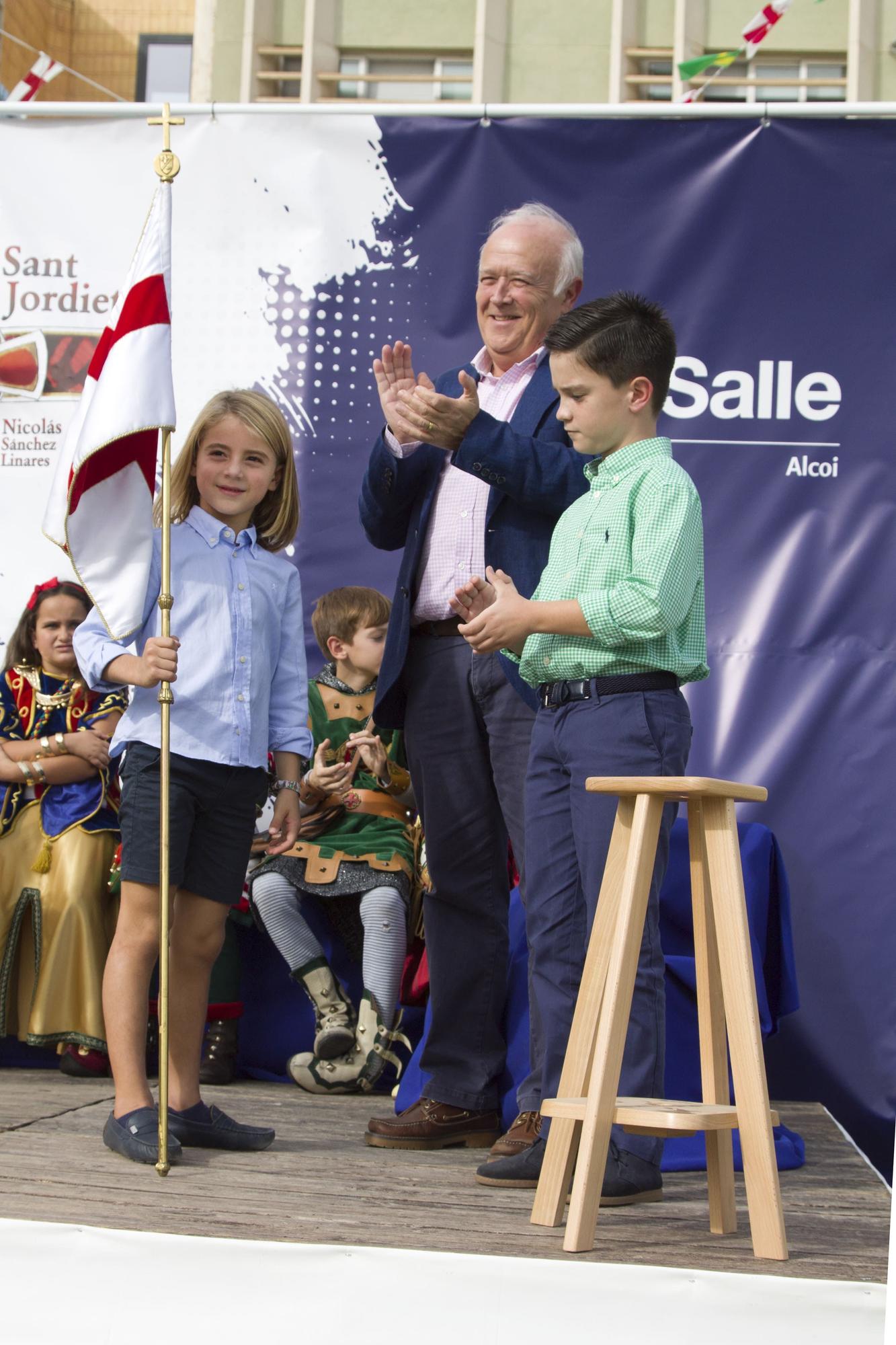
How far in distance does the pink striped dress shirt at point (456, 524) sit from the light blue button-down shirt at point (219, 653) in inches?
11.8

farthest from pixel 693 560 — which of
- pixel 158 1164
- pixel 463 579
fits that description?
pixel 158 1164

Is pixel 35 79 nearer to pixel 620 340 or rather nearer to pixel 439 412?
pixel 439 412

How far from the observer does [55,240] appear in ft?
13.6

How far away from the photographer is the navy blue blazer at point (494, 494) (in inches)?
104

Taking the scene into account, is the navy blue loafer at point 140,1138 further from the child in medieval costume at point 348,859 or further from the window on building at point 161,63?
the window on building at point 161,63

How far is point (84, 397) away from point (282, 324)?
1445 millimetres

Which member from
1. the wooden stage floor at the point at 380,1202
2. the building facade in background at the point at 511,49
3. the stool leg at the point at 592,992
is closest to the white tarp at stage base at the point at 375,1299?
the wooden stage floor at the point at 380,1202

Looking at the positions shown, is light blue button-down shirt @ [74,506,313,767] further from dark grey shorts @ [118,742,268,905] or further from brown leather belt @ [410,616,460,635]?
brown leather belt @ [410,616,460,635]

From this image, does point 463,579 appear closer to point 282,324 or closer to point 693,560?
point 693,560

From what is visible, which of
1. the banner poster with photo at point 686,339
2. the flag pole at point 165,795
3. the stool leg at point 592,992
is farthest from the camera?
the banner poster with photo at point 686,339

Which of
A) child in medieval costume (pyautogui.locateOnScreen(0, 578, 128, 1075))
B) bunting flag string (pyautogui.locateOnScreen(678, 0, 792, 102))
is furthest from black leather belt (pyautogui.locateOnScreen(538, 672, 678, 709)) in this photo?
bunting flag string (pyautogui.locateOnScreen(678, 0, 792, 102))

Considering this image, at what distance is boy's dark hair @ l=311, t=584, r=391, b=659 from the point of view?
3.96m

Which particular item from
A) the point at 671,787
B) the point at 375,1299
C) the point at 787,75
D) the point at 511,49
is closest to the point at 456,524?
the point at 671,787

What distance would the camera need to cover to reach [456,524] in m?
2.96
